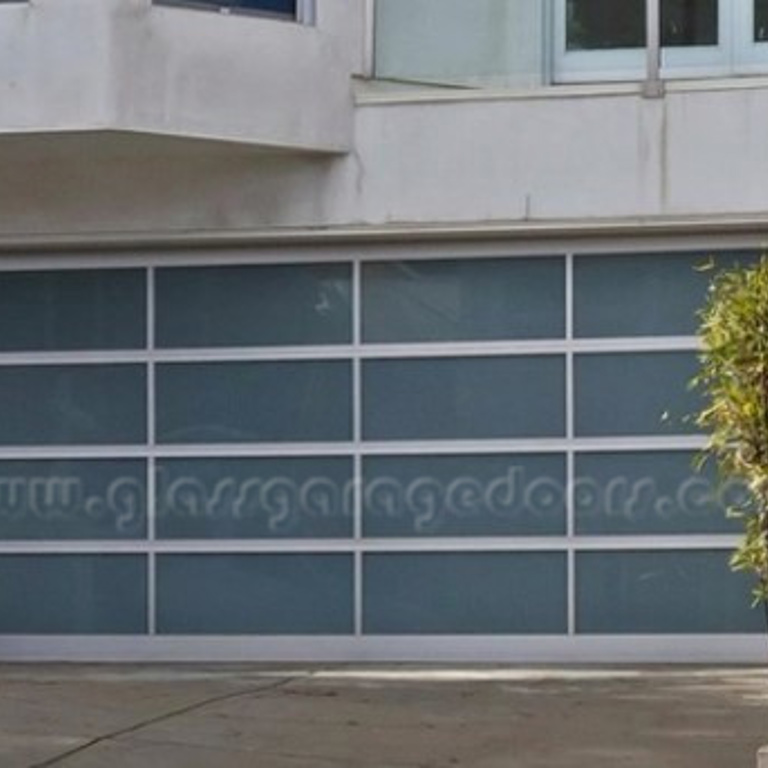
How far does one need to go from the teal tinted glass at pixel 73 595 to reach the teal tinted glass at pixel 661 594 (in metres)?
2.75

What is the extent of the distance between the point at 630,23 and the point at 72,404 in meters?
4.13

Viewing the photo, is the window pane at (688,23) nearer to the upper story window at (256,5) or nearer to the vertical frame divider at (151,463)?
the upper story window at (256,5)

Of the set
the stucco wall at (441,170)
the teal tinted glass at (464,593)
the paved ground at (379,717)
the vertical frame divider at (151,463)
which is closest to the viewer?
the paved ground at (379,717)

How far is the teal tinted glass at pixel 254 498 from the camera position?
45.7 feet

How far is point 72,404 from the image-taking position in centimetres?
1425

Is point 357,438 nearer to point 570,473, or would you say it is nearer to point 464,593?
point 464,593

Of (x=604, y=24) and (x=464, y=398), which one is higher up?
(x=604, y=24)

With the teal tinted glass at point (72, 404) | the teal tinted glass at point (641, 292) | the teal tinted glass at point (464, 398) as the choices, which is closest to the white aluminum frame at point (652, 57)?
the teal tinted glass at point (641, 292)

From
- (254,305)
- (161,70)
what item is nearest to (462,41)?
(161,70)

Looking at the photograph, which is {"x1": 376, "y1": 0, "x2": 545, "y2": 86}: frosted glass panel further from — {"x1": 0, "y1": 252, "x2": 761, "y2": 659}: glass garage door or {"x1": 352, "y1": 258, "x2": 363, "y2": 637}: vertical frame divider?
{"x1": 352, "y1": 258, "x2": 363, "y2": 637}: vertical frame divider

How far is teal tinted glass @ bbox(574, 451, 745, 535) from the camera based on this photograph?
13484 mm

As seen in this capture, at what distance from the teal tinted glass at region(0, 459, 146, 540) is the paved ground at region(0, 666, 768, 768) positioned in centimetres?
88

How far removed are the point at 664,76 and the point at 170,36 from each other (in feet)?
9.40

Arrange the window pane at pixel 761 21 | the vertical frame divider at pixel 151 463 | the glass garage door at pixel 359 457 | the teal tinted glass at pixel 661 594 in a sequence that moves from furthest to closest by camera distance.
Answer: the vertical frame divider at pixel 151 463 < the glass garage door at pixel 359 457 < the teal tinted glass at pixel 661 594 < the window pane at pixel 761 21
